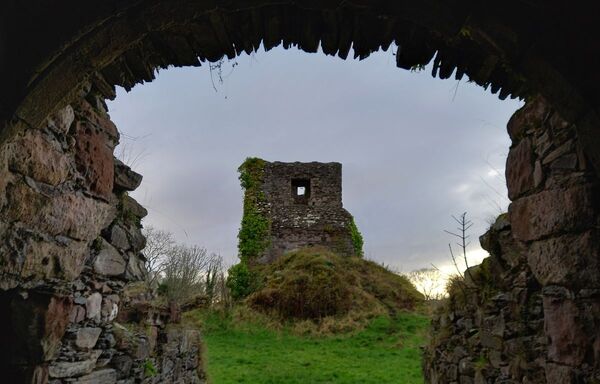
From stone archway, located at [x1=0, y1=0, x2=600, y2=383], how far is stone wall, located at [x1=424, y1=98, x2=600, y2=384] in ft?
0.04

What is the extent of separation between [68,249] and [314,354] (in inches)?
392

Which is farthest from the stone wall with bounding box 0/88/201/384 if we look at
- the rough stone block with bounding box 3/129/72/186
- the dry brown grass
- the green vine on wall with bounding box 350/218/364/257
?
the green vine on wall with bounding box 350/218/364/257

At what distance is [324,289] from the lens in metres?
15.9

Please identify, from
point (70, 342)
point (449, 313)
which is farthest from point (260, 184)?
point (70, 342)

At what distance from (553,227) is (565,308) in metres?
0.50

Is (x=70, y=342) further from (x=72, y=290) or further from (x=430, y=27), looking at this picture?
(x=430, y=27)

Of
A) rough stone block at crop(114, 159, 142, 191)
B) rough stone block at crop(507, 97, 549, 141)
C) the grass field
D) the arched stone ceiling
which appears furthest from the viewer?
the grass field

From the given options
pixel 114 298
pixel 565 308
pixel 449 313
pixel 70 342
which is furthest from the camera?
pixel 449 313

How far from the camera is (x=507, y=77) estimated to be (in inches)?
121

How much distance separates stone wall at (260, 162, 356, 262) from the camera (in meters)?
20.4

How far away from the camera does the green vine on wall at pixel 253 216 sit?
2006cm

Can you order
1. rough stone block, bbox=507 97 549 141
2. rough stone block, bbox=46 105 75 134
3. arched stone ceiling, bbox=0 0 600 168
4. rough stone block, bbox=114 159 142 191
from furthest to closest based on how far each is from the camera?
rough stone block, bbox=114 159 142 191 < rough stone block, bbox=507 97 549 141 < rough stone block, bbox=46 105 75 134 < arched stone ceiling, bbox=0 0 600 168

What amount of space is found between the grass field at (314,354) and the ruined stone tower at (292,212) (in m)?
5.30

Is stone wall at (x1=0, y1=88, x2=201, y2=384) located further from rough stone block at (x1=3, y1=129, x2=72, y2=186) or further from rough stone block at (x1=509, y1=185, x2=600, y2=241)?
rough stone block at (x1=509, y1=185, x2=600, y2=241)
